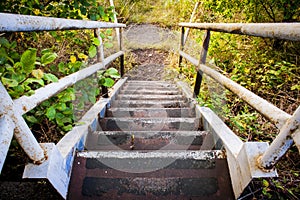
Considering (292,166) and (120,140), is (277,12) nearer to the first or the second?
(292,166)

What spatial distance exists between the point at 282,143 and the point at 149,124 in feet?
4.42

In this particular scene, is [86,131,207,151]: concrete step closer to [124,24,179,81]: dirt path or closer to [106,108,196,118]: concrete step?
[106,108,196,118]: concrete step

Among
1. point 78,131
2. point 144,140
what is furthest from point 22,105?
point 144,140

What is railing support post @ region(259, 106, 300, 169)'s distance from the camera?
72 centimetres

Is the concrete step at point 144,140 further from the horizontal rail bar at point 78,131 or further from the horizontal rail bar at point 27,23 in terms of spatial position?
the horizontal rail bar at point 27,23

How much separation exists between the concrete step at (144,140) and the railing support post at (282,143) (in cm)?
73

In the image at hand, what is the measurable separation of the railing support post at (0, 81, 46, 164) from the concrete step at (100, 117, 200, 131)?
1135 millimetres

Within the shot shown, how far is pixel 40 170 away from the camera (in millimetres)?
850

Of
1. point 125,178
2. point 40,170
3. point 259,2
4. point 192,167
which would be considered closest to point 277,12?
point 259,2

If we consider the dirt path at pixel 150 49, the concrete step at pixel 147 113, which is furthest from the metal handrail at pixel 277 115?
the dirt path at pixel 150 49

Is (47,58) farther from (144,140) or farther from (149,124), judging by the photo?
(149,124)

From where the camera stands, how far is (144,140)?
161 centimetres

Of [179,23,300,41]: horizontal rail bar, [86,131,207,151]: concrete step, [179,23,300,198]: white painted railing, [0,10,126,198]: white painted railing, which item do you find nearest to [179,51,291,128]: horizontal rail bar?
[179,23,300,198]: white painted railing

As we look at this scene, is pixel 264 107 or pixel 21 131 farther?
pixel 264 107
